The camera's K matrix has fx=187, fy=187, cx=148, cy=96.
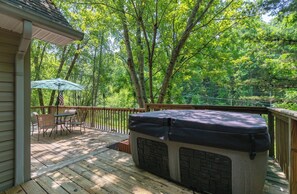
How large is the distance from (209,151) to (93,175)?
73.4 inches

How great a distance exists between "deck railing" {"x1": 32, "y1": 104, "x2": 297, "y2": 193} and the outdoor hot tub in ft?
0.84

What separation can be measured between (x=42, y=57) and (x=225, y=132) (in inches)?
513

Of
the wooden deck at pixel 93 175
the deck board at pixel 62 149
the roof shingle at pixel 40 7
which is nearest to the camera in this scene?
the roof shingle at pixel 40 7

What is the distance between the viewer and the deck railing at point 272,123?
1960 mm

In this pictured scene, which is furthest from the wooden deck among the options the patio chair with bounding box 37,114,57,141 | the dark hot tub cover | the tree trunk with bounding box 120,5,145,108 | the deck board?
the tree trunk with bounding box 120,5,145,108

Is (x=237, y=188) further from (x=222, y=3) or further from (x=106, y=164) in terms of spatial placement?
(x=222, y=3)

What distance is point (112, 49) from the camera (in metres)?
12.4

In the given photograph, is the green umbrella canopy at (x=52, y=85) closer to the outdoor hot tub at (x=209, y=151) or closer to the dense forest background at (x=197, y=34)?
the dense forest background at (x=197, y=34)

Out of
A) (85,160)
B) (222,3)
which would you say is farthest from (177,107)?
(222,3)

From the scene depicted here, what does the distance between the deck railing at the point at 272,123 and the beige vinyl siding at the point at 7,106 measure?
3054 mm

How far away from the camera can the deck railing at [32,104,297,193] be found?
1960 mm

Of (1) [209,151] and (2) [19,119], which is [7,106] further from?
(1) [209,151]

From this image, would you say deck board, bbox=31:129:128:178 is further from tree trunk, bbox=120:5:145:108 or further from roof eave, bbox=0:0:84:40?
roof eave, bbox=0:0:84:40

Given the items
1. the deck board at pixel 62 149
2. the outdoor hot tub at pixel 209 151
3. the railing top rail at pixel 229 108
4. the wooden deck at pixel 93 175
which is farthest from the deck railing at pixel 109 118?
the outdoor hot tub at pixel 209 151
